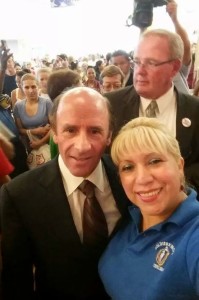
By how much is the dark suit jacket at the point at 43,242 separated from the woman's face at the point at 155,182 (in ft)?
0.87

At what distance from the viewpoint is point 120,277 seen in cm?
117

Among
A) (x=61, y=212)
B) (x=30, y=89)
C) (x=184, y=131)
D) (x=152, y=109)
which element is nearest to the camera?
(x=61, y=212)

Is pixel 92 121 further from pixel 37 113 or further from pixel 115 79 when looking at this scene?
pixel 37 113

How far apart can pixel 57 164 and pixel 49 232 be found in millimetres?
268

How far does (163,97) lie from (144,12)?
97cm

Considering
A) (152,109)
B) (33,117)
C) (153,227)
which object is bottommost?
(33,117)

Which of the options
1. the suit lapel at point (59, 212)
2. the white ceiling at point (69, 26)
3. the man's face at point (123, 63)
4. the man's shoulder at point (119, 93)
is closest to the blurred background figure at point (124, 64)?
the man's face at point (123, 63)

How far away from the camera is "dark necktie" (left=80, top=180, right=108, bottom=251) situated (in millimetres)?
1331

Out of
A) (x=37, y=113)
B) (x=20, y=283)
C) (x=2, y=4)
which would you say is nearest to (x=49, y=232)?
(x=20, y=283)

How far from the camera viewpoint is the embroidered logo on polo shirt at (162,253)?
Answer: 3.42 feet

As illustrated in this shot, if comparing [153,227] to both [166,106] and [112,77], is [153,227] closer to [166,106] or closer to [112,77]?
[166,106]

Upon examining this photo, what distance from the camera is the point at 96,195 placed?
142 cm

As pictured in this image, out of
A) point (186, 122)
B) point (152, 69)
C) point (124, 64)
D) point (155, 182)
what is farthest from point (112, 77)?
point (155, 182)

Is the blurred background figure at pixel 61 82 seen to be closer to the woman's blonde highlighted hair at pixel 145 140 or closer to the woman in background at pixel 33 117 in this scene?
the woman in background at pixel 33 117
